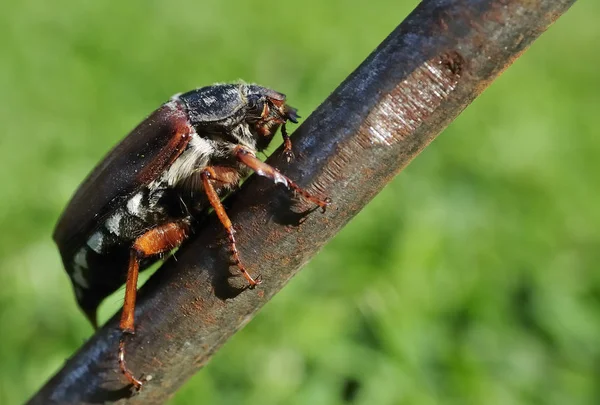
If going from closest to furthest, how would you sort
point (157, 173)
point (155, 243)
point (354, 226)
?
1. point (155, 243)
2. point (157, 173)
3. point (354, 226)

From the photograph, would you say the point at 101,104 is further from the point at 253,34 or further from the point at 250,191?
the point at 250,191

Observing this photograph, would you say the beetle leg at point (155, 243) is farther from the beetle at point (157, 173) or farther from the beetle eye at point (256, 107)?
the beetle eye at point (256, 107)

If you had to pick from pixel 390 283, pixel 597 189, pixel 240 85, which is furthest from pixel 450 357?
pixel 597 189

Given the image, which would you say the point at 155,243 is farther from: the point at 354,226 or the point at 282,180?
the point at 354,226

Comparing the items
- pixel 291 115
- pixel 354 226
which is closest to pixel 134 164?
pixel 291 115

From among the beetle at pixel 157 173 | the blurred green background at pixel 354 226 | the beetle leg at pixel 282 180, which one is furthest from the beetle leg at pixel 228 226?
the blurred green background at pixel 354 226

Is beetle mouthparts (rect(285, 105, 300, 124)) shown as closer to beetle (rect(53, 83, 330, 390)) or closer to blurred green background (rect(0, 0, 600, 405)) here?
beetle (rect(53, 83, 330, 390))

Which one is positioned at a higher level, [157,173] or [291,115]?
[291,115]
